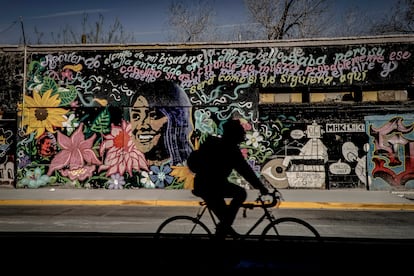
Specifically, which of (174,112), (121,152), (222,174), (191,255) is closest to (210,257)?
(191,255)

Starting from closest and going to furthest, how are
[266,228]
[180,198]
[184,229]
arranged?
1. [266,228]
2. [184,229]
3. [180,198]

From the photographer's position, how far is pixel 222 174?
16.4 feet

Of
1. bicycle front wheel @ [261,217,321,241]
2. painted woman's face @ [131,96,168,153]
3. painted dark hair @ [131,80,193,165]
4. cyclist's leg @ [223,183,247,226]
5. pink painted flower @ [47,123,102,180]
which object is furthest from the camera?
pink painted flower @ [47,123,102,180]

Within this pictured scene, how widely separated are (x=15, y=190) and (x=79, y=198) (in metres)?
3.77

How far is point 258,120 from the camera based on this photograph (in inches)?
588

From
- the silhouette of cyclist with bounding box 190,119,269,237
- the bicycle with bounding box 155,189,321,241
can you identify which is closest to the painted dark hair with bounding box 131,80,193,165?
the bicycle with bounding box 155,189,321,241

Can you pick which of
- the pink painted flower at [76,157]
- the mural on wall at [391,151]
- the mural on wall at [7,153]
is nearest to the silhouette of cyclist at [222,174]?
the mural on wall at [391,151]

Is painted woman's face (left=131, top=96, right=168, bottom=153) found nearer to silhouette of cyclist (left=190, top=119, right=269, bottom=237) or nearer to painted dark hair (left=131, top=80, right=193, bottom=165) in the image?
painted dark hair (left=131, top=80, right=193, bottom=165)

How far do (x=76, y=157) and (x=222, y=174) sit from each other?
38.4ft

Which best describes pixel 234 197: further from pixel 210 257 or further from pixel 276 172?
pixel 276 172

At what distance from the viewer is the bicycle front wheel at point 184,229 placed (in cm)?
495

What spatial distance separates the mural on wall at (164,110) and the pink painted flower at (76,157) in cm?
4

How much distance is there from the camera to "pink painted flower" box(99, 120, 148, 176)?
15219 mm

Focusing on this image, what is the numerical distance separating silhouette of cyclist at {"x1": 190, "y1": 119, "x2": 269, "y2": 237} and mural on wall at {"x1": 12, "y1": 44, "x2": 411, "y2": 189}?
32.8 feet
